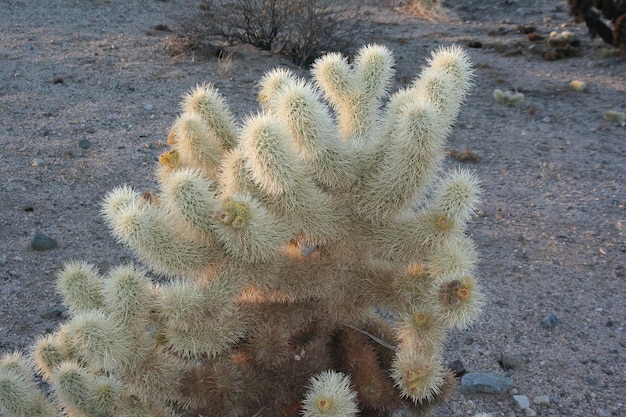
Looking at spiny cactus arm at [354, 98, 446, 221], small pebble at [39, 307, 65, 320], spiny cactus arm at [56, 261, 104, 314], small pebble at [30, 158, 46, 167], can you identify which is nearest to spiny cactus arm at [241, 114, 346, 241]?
spiny cactus arm at [354, 98, 446, 221]

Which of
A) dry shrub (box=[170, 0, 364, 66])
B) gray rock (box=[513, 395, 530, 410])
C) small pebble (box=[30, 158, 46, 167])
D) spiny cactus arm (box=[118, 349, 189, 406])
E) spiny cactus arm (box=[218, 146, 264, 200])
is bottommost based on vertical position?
gray rock (box=[513, 395, 530, 410])

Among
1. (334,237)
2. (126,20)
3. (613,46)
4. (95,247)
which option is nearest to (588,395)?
(334,237)

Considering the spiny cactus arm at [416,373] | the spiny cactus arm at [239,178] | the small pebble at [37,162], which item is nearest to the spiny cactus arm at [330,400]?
the spiny cactus arm at [416,373]

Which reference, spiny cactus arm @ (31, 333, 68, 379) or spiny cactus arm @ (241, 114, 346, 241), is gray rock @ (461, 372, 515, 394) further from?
spiny cactus arm @ (31, 333, 68, 379)

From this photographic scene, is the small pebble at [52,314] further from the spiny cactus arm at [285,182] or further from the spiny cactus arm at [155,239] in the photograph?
the spiny cactus arm at [285,182]

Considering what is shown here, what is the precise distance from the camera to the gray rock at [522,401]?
10.8ft

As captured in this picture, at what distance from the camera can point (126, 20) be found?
9.41 metres

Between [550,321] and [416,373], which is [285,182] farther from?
[550,321]

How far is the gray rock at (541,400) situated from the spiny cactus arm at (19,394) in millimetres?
2152

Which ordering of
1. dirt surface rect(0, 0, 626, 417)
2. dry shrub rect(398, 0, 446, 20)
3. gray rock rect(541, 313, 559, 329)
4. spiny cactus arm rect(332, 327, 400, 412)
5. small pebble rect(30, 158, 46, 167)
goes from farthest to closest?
dry shrub rect(398, 0, 446, 20) < small pebble rect(30, 158, 46, 167) < gray rock rect(541, 313, 559, 329) < dirt surface rect(0, 0, 626, 417) < spiny cactus arm rect(332, 327, 400, 412)

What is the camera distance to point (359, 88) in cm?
253

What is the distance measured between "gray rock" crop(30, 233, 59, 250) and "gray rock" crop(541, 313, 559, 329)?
9.63ft

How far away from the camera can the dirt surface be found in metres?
3.68

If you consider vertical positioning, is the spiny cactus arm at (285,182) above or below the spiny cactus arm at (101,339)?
above
